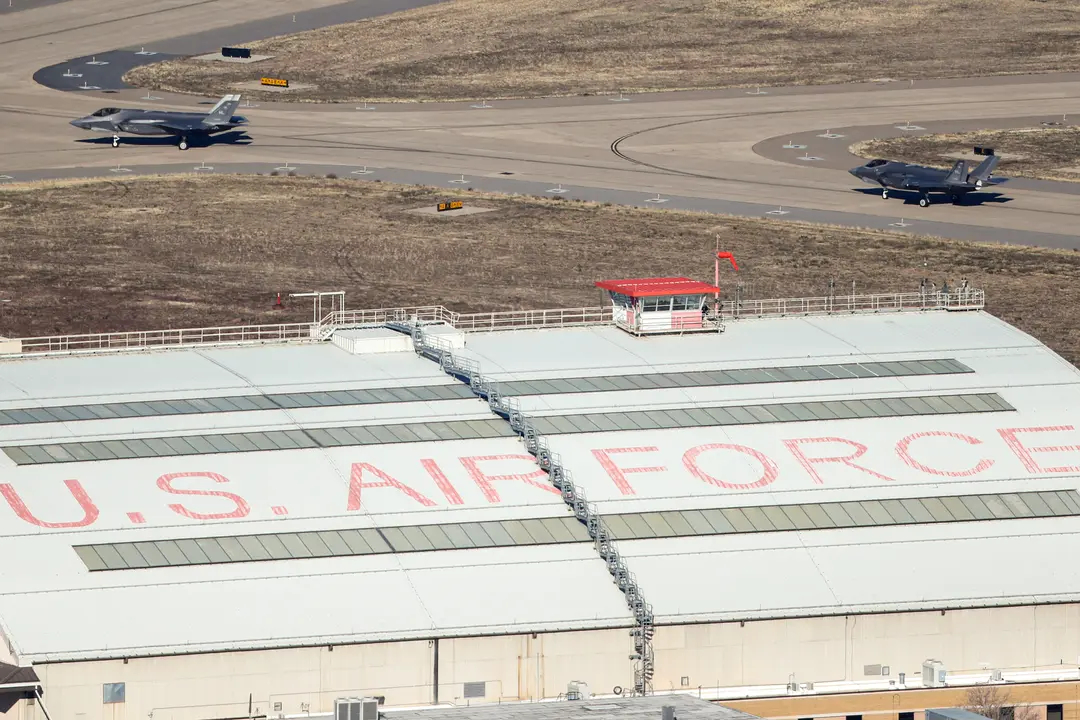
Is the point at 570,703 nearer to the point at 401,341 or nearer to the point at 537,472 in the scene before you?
the point at 537,472

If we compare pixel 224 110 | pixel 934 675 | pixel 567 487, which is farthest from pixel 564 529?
pixel 224 110

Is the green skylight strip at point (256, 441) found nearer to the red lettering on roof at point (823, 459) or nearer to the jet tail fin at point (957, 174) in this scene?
the red lettering on roof at point (823, 459)

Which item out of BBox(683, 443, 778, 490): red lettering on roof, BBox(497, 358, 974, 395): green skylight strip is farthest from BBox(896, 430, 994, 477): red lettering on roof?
BBox(683, 443, 778, 490): red lettering on roof

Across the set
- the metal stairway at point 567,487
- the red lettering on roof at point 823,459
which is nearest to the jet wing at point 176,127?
the metal stairway at point 567,487

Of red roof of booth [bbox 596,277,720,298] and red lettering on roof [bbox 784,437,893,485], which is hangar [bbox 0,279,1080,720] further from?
red roof of booth [bbox 596,277,720,298]

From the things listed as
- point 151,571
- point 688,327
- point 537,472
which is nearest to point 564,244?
point 688,327

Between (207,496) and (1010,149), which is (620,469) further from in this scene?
(1010,149)
